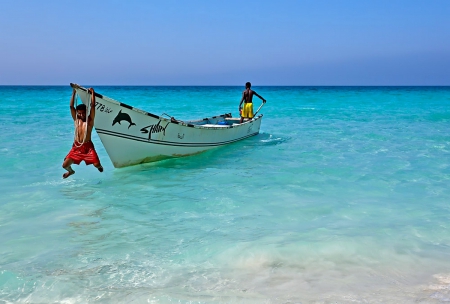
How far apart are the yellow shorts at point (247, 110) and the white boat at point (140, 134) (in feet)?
9.14

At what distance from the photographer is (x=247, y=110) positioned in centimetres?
1532

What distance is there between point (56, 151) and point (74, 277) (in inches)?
370

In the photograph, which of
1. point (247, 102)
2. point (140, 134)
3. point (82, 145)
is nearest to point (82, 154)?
point (82, 145)

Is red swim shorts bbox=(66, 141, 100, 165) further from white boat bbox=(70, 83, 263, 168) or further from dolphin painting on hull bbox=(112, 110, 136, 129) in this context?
dolphin painting on hull bbox=(112, 110, 136, 129)

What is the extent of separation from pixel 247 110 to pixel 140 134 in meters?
6.30

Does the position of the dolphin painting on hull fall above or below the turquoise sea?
above

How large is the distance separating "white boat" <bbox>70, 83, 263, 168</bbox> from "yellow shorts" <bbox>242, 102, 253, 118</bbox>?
279 centimetres

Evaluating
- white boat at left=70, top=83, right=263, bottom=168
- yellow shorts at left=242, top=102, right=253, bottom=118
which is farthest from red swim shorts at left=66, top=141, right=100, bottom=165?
yellow shorts at left=242, top=102, right=253, bottom=118

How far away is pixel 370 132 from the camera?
18.0 m

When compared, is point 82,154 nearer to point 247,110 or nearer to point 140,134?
point 140,134

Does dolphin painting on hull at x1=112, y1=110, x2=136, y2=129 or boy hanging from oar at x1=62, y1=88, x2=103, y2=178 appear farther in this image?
dolphin painting on hull at x1=112, y1=110, x2=136, y2=129

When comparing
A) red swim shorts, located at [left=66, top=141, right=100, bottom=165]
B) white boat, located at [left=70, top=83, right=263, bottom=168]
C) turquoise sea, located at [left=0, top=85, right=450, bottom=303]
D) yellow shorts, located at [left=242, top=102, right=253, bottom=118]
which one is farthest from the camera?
yellow shorts, located at [left=242, top=102, right=253, bottom=118]

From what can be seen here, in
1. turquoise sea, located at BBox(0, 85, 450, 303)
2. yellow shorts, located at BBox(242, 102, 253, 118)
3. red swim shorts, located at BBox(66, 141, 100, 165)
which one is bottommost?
turquoise sea, located at BBox(0, 85, 450, 303)

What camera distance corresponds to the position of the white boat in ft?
28.9
